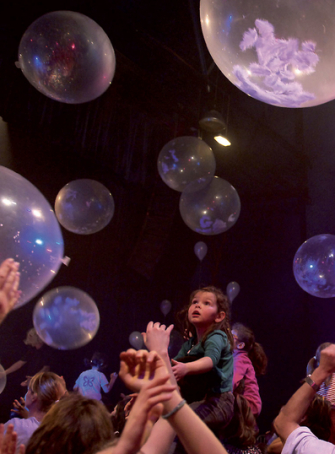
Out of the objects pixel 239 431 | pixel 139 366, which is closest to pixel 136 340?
pixel 239 431

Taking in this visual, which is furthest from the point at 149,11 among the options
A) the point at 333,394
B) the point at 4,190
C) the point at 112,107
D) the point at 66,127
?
the point at 333,394

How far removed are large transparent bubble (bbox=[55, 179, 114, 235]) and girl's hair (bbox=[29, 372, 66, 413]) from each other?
2026mm

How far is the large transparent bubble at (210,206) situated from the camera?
3920mm

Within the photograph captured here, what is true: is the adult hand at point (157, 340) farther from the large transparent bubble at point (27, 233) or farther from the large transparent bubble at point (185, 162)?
the large transparent bubble at point (185, 162)

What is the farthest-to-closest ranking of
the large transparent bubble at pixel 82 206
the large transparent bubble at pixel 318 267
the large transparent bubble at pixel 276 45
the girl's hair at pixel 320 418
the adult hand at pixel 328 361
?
the large transparent bubble at pixel 82 206 → the large transparent bubble at pixel 318 267 → the large transparent bubble at pixel 276 45 → the girl's hair at pixel 320 418 → the adult hand at pixel 328 361

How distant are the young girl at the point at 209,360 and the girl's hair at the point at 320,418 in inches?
14.1

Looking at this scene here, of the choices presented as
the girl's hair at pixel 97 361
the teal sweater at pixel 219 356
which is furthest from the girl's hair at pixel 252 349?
Answer: the girl's hair at pixel 97 361

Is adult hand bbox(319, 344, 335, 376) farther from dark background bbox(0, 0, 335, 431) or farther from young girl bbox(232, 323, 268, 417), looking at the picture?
dark background bbox(0, 0, 335, 431)

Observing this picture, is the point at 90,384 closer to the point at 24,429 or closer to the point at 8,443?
the point at 24,429

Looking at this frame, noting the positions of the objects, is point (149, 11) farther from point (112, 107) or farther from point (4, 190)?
point (4, 190)

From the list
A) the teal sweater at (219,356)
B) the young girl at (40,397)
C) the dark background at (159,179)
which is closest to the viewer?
the teal sweater at (219,356)

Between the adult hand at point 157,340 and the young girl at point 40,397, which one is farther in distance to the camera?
the young girl at point 40,397

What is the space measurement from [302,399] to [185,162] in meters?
3.29

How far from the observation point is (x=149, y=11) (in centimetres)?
474
